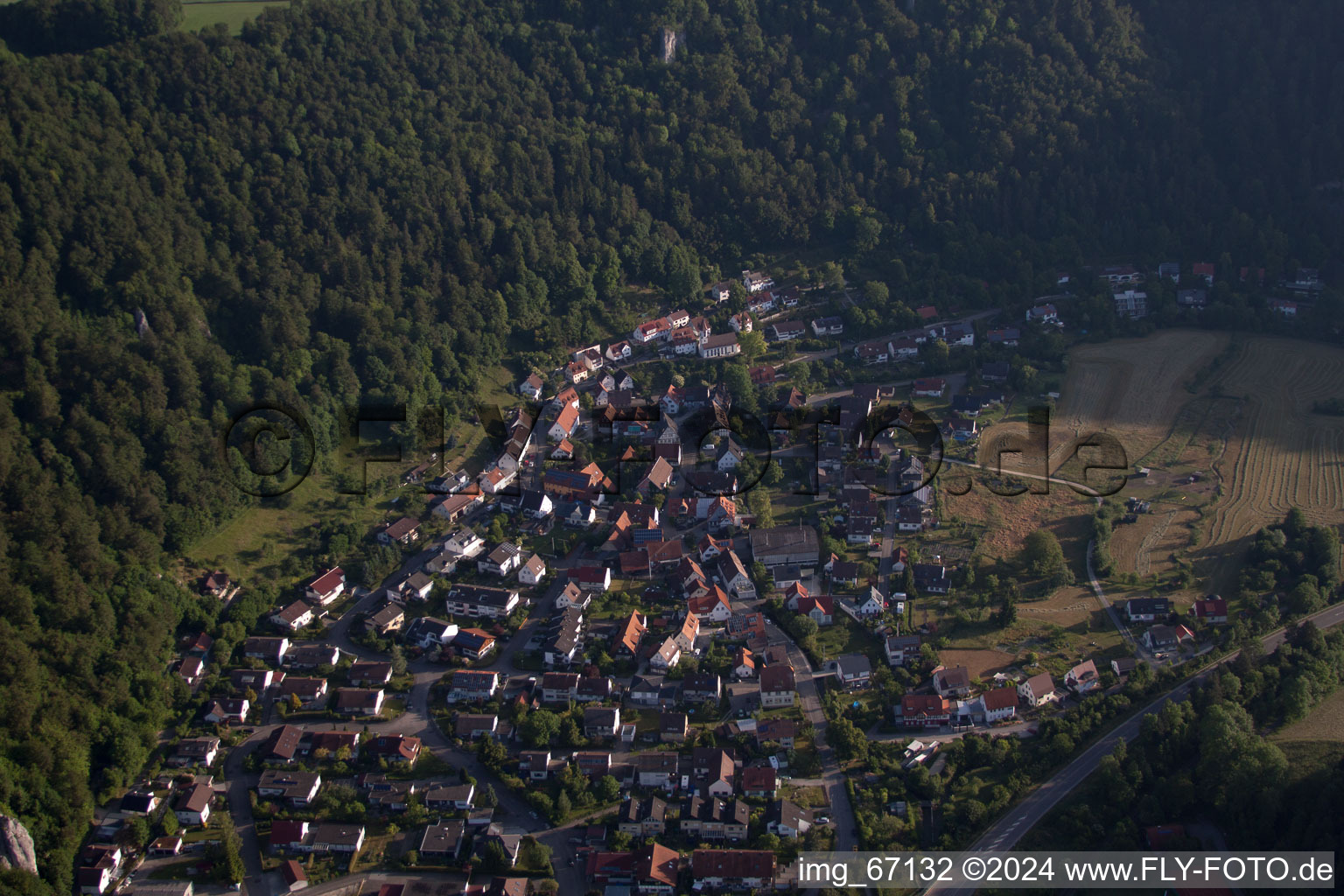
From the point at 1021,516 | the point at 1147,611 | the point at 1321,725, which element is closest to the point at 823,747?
the point at 1147,611

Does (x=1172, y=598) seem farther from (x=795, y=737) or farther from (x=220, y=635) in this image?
(x=220, y=635)

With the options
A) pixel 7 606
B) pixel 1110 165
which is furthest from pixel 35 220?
pixel 1110 165

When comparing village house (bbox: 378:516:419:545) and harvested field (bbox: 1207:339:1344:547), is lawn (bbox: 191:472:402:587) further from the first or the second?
harvested field (bbox: 1207:339:1344:547)

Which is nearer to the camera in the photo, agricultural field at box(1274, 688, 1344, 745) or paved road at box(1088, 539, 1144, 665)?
agricultural field at box(1274, 688, 1344, 745)

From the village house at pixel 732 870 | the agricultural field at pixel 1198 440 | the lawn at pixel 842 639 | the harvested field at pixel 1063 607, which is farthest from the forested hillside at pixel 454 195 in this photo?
the harvested field at pixel 1063 607

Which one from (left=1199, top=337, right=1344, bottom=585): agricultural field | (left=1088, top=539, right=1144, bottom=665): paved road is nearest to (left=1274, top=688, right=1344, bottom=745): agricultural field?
(left=1088, top=539, right=1144, bottom=665): paved road

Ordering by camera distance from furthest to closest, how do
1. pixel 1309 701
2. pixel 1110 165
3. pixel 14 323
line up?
pixel 1110 165, pixel 14 323, pixel 1309 701

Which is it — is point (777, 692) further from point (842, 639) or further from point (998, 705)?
point (998, 705)
